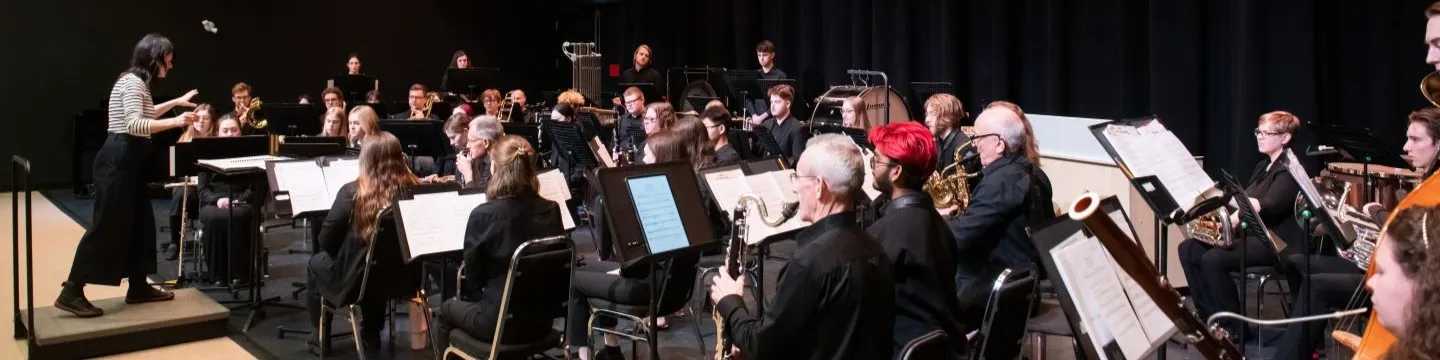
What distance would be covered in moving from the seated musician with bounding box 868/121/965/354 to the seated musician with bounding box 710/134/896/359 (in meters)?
0.19

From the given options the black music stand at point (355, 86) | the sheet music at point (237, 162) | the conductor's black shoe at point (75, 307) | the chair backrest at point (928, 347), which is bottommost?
the conductor's black shoe at point (75, 307)

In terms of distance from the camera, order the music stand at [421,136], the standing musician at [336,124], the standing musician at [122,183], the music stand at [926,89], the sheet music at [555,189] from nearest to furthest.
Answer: the sheet music at [555,189] < the standing musician at [122,183] < the standing musician at [336,124] < the music stand at [421,136] < the music stand at [926,89]

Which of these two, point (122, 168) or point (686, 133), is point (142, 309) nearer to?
point (122, 168)

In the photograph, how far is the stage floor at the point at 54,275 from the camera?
5.83m

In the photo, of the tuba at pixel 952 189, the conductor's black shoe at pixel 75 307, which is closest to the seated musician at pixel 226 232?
the conductor's black shoe at pixel 75 307

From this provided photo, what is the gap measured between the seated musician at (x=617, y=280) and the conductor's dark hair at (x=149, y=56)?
7.86 ft

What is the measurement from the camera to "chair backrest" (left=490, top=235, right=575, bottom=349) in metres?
4.24

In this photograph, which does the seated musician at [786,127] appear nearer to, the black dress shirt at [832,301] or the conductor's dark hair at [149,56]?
the conductor's dark hair at [149,56]

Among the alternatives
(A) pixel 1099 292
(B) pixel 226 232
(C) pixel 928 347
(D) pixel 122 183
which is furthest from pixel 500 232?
(B) pixel 226 232

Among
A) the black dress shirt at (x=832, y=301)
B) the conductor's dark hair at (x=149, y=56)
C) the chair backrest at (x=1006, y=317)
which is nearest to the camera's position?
the black dress shirt at (x=832, y=301)

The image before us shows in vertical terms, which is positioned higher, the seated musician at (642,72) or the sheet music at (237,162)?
the seated musician at (642,72)

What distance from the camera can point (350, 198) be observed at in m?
5.18

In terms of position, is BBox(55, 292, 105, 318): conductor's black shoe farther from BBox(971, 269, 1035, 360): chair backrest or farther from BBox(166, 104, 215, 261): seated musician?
BBox(971, 269, 1035, 360): chair backrest

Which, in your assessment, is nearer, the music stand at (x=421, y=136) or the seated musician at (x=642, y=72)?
the music stand at (x=421, y=136)
